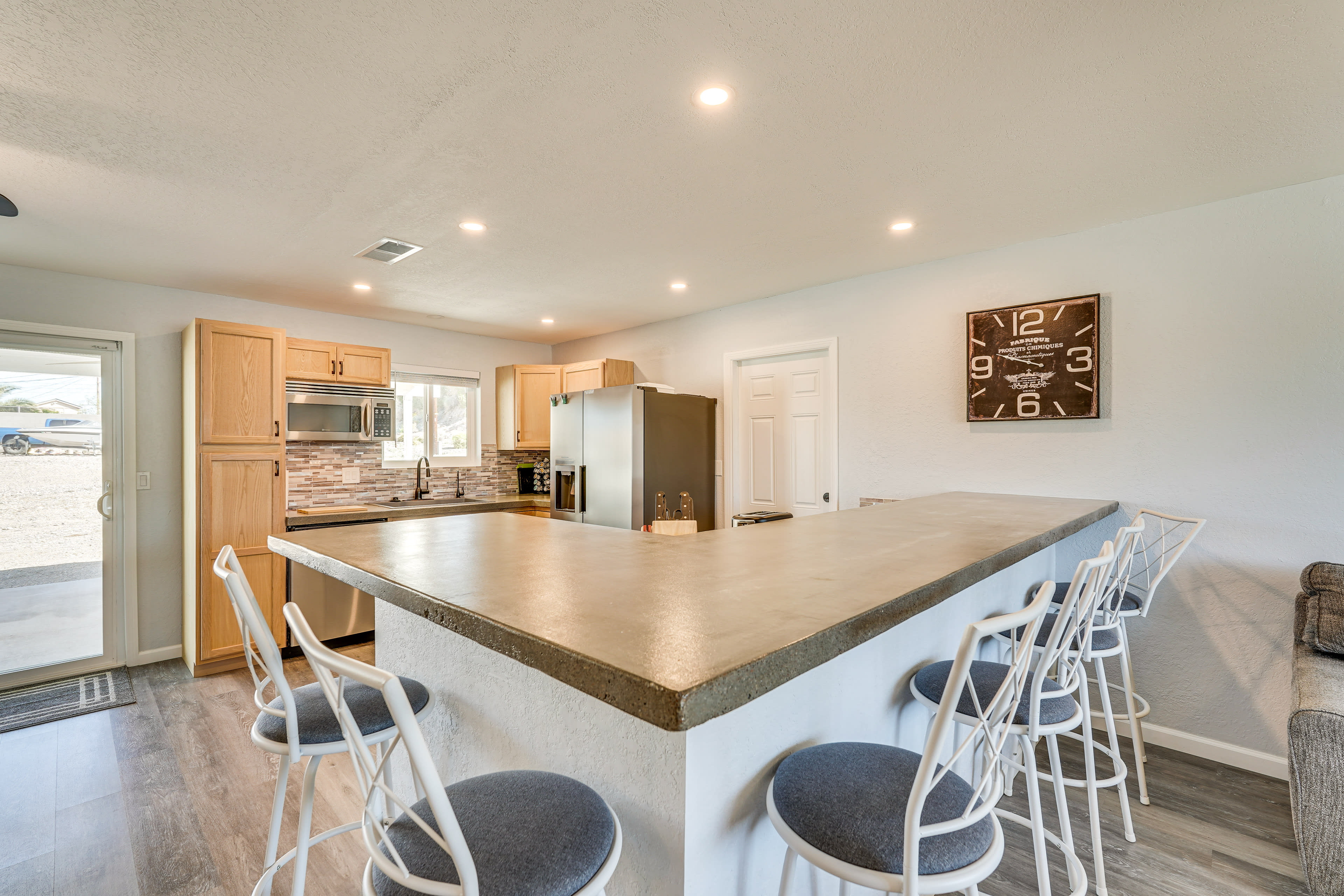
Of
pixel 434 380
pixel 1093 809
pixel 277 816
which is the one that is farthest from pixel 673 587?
pixel 434 380

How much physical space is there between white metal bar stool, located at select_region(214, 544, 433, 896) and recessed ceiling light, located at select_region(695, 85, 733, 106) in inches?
67.3

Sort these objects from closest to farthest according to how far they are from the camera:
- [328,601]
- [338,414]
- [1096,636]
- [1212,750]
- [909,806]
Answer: [909,806] < [1096,636] < [1212,750] < [328,601] < [338,414]

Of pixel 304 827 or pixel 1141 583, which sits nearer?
pixel 304 827

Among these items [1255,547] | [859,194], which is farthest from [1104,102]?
[1255,547]

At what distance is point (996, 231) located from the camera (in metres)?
2.86

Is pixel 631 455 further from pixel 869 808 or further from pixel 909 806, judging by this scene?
pixel 909 806

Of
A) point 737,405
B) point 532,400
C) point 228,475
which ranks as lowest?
point 228,475

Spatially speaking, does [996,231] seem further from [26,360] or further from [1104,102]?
[26,360]

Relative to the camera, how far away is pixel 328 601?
13.1 ft

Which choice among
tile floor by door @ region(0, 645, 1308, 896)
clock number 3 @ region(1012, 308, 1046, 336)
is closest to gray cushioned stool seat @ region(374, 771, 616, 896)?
tile floor by door @ region(0, 645, 1308, 896)

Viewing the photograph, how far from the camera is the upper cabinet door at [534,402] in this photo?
17.4 ft

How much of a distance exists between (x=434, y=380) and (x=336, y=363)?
94 centimetres

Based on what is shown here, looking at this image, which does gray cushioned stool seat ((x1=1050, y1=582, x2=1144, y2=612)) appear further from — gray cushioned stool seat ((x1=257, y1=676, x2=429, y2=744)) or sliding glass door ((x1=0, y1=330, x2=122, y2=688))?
sliding glass door ((x1=0, y1=330, x2=122, y2=688))

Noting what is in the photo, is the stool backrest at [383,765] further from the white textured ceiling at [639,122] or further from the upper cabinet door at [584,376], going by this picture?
the upper cabinet door at [584,376]
